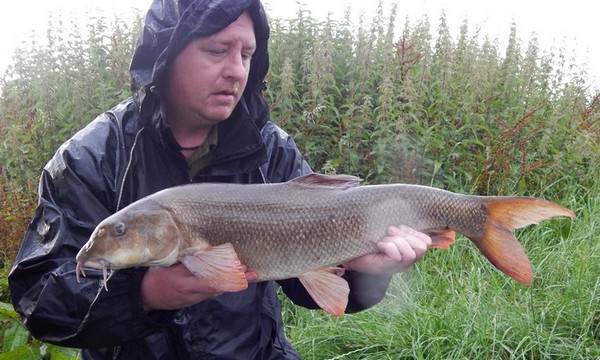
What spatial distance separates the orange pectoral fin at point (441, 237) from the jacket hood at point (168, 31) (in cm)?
87

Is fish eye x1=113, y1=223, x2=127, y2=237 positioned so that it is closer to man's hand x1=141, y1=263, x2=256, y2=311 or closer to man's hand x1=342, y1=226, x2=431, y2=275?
man's hand x1=141, y1=263, x2=256, y2=311

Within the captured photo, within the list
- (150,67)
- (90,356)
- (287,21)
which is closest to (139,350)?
(90,356)

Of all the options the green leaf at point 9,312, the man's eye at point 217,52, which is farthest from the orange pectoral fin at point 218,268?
the green leaf at point 9,312

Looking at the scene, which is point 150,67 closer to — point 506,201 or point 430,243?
point 430,243

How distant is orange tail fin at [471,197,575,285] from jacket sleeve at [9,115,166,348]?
1233 millimetres

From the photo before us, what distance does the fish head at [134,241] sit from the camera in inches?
79.6

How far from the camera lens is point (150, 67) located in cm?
265

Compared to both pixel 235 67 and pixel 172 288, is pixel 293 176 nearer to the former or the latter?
pixel 235 67

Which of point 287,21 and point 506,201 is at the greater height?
point 287,21

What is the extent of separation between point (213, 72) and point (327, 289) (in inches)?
35.1

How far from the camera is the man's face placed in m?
2.49

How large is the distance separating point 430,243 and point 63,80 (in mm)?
3984

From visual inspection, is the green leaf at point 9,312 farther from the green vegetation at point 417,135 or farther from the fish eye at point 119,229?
the fish eye at point 119,229

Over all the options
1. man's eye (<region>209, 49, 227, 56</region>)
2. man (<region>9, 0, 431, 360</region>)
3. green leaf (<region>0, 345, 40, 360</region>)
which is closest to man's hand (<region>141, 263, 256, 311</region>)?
man (<region>9, 0, 431, 360</region>)
